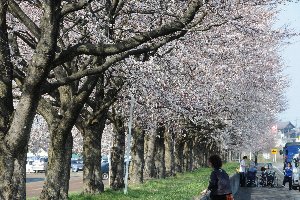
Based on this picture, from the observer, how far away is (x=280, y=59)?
41.7 meters

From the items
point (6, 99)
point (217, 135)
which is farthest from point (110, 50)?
point (217, 135)

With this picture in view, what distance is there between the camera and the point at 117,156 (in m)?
24.8

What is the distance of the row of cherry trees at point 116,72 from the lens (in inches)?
406

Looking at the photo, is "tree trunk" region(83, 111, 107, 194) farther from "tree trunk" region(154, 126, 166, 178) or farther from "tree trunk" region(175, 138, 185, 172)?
"tree trunk" region(175, 138, 185, 172)

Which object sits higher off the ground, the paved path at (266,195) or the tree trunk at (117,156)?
the tree trunk at (117,156)

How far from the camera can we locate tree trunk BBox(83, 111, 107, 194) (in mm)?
19634

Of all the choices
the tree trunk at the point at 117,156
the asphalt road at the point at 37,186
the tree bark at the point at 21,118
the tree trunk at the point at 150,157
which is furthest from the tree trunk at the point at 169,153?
the tree bark at the point at 21,118

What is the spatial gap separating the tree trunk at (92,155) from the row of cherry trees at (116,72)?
3 cm

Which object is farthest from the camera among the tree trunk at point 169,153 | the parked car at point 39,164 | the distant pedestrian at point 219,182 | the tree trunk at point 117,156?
the parked car at point 39,164

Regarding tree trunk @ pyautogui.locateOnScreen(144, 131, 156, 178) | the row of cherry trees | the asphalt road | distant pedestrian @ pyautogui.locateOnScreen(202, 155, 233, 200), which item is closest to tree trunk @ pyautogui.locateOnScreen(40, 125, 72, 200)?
the row of cherry trees

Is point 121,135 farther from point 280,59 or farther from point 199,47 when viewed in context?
point 280,59

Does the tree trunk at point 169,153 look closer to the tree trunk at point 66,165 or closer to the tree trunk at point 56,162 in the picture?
the tree trunk at point 66,165

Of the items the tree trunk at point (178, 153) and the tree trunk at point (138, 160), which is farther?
the tree trunk at point (178, 153)

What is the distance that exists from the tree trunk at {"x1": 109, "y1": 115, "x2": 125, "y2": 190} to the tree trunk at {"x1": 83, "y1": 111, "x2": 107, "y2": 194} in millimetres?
3871
